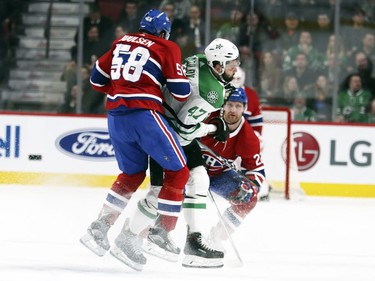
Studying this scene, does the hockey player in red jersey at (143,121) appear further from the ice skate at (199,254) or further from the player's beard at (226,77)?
the player's beard at (226,77)

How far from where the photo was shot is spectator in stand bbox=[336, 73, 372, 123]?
29.7ft

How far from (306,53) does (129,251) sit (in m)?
4.77

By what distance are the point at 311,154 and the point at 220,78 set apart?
365 cm

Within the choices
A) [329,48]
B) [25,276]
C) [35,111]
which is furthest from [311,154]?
[25,276]

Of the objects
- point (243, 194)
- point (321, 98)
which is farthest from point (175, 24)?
point (243, 194)

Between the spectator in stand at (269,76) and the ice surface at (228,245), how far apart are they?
1284 mm

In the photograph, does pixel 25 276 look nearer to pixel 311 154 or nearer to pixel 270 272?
pixel 270 272

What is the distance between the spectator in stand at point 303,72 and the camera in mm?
9250

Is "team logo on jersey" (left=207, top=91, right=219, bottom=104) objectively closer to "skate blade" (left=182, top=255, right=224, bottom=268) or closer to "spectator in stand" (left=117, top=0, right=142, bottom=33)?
"skate blade" (left=182, top=255, right=224, bottom=268)

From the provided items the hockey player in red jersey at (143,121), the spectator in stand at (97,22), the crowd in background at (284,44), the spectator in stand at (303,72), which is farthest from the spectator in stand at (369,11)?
the hockey player in red jersey at (143,121)

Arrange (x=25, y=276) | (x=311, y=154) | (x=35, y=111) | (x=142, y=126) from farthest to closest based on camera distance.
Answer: (x=35, y=111), (x=311, y=154), (x=142, y=126), (x=25, y=276)

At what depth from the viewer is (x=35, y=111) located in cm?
912

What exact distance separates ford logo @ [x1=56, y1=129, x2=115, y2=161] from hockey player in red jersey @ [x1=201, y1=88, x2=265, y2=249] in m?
2.65

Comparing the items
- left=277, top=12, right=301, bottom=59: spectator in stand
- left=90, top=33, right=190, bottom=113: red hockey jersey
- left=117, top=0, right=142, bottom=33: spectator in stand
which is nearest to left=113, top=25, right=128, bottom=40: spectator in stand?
left=117, top=0, right=142, bottom=33: spectator in stand
